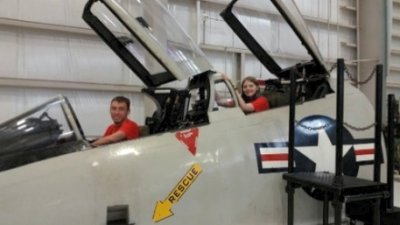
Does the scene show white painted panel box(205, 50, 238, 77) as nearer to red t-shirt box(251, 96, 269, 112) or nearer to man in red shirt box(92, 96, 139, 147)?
red t-shirt box(251, 96, 269, 112)

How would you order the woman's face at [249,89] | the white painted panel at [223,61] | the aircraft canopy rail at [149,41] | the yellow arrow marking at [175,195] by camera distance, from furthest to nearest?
the white painted panel at [223,61], the woman's face at [249,89], the aircraft canopy rail at [149,41], the yellow arrow marking at [175,195]

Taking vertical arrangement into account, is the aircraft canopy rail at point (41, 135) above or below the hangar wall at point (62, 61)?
below

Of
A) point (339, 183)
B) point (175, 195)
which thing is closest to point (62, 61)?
point (175, 195)

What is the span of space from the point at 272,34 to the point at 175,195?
212 cm

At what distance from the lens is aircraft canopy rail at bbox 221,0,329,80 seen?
10.2 ft

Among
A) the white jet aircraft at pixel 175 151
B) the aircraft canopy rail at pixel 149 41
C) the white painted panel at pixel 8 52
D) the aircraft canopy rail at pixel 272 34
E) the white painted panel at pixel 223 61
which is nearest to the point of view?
the white jet aircraft at pixel 175 151

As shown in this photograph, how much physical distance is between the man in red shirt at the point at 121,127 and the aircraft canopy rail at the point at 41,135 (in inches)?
7.0

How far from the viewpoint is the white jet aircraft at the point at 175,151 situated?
220cm

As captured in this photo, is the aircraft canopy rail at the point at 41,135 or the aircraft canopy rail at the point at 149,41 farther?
the aircraft canopy rail at the point at 149,41

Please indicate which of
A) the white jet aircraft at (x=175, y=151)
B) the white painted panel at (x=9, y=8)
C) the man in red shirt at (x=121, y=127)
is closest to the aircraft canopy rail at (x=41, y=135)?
the white jet aircraft at (x=175, y=151)

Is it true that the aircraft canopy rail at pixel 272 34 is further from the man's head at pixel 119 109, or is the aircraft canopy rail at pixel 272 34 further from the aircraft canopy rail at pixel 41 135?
the aircraft canopy rail at pixel 41 135

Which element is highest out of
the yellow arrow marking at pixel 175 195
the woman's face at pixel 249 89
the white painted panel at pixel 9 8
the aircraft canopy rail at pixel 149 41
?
the white painted panel at pixel 9 8

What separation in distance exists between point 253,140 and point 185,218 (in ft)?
2.47

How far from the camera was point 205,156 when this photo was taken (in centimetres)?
255
